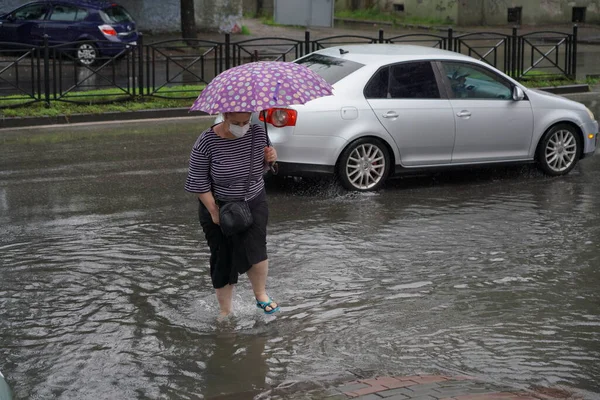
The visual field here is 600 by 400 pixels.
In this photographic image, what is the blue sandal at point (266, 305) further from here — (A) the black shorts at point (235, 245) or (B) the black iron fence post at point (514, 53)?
(B) the black iron fence post at point (514, 53)

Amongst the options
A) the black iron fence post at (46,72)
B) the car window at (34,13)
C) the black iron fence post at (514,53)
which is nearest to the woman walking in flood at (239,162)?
the black iron fence post at (46,72)

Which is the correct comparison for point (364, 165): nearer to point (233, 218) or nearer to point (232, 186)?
point (232, 186)

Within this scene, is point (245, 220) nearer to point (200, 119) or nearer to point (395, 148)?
point (395, 148)

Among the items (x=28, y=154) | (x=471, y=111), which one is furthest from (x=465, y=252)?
(x=28, y=154)

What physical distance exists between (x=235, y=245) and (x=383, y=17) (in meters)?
35.7

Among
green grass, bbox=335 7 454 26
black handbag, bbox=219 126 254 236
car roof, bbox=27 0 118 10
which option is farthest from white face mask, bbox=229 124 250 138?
green grass, bbox=335 7 454 26

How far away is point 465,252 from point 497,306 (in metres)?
1.56

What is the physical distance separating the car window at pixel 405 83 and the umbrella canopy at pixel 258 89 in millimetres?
4675

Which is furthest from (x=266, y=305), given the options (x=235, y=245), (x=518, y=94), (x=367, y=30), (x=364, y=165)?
(x=367, y=30)

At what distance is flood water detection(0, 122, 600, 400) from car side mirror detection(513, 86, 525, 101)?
101cm

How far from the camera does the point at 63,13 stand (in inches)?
1056

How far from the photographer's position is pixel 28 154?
14.0 meters

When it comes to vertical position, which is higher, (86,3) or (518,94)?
(86,3)

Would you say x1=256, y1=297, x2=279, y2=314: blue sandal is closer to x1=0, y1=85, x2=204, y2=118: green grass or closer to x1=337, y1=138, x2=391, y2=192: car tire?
x1=337, y1=138, x2=391, y2=192: car tire
